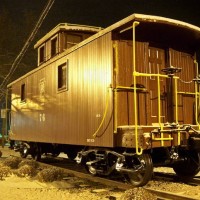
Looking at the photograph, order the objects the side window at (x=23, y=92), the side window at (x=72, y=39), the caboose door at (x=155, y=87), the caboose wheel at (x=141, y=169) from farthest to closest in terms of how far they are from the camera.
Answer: the side window at (x=23, y=92) → the side window at (x=72, y=39) → the caboose door at (x=155, y=87) → the caboose wheel at (x=141, y=169)

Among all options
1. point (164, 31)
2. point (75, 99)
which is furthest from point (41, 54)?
point (164, 31)

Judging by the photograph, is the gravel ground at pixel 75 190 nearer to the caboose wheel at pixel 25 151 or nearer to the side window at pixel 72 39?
the caboose wheel at pixel 25 151

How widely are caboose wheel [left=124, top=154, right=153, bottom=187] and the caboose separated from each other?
0.07 feet

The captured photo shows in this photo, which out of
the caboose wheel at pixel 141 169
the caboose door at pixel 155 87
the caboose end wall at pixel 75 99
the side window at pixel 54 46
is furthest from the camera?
the side window at pixel 54 46

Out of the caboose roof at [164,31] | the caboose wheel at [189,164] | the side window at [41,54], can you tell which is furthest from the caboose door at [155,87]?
the side window at [41,54]

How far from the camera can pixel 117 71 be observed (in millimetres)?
7477

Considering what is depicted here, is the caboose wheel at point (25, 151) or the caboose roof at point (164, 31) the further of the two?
the caboose wheel at point (25, 151)

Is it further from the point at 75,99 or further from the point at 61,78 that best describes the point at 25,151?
the point at 75,99

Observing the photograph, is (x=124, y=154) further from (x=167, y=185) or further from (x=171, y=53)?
(x=171, y=53)

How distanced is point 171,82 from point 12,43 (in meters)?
24.8

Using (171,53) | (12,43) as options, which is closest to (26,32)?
(12,43)

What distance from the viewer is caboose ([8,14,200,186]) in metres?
7.12

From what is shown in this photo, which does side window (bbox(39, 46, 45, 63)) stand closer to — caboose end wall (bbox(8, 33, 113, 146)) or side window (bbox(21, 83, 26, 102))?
side window (bbox(21, 83, 26, 102))

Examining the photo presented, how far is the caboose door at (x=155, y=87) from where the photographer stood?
7832 millimetres
